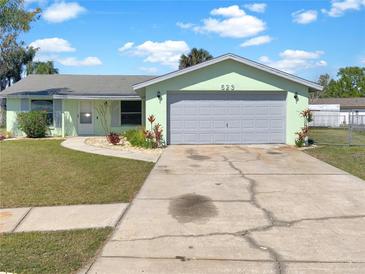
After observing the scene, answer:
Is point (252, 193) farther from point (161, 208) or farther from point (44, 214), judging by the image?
point (44, 214)

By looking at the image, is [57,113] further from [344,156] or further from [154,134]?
[344,156]

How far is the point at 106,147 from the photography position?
15055mm

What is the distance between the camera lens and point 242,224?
223 inches

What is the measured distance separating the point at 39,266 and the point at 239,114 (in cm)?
1276

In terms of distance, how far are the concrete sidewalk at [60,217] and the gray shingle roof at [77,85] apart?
13928mm

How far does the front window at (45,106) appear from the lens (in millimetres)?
20562

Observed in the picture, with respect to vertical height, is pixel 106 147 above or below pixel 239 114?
below

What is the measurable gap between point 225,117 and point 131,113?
690 cm

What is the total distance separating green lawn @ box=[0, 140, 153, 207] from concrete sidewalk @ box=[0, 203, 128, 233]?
1.22ft

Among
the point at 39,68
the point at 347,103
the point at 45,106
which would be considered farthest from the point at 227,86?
the point at 347,103

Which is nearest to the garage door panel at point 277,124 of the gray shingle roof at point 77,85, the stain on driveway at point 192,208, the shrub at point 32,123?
the gray shingle roof at point 77,85

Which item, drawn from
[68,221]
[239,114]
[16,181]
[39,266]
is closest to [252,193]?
[68,221]

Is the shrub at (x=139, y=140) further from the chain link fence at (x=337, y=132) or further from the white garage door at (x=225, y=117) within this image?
the chain link fence at (x=337, y=132)

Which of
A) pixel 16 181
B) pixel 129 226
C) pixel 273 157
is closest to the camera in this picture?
pixel 129 226
